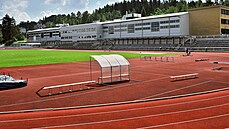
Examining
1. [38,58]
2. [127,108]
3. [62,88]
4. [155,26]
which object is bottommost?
[127,108]

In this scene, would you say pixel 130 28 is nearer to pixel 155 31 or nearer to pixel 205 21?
pixel 155 31

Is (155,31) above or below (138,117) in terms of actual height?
above

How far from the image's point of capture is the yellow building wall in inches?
3027

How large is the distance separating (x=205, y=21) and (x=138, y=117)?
73.1 metres

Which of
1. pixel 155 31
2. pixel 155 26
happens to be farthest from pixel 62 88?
pixel 155 26

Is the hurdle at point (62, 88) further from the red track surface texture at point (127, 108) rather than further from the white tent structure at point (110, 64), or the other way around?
the white tent structure at point (110, 64)

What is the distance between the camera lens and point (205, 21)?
7925 centimetres

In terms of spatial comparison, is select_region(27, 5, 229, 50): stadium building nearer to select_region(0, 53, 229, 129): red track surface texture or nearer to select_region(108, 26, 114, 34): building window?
select_region(108, 26, 114, 34): building window

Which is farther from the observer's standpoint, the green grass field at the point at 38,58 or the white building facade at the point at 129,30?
the white building facade at the point at 129,30

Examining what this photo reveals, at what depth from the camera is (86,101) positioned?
55.7ft

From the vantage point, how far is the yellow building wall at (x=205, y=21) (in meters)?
76.9

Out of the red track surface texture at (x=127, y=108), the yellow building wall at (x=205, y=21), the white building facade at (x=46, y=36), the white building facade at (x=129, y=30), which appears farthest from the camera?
the white building facade at (x=46, y=36)

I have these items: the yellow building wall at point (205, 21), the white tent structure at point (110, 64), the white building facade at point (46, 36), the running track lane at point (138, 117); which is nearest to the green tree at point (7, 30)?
the white building facade at point (46, 36)

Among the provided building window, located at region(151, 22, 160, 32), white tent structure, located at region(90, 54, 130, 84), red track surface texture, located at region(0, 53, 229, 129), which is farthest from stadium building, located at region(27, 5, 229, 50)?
red track surface texture, located at region(0, 53, 229, 129)
